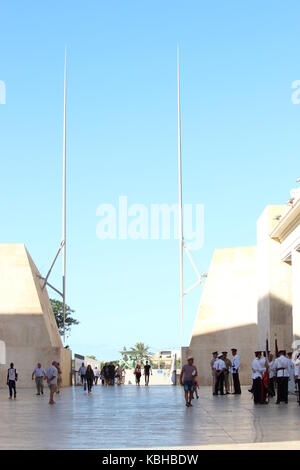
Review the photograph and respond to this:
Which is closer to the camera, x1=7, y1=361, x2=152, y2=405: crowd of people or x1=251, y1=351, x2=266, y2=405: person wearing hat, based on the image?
x1=251, y1=351, x2=266, y2=405: person wearing hat

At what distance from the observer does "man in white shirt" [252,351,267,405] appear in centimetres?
2395

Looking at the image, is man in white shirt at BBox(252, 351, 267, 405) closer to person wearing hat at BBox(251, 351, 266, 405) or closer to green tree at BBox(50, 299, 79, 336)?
person wearing hat at BBox(251, 351, 266, 405)

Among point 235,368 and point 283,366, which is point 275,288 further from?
point 283,366

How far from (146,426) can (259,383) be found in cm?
863

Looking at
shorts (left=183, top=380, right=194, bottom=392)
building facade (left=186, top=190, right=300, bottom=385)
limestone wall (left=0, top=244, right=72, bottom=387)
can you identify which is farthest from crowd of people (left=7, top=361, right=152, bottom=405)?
building facade (left=186, top=190, right=300, bottom=385)

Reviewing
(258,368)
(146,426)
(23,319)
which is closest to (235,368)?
(258,368)

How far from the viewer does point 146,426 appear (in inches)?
638

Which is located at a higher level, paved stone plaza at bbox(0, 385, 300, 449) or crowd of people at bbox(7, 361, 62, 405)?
crowd of people at bbox(7, 361, 62, 405)

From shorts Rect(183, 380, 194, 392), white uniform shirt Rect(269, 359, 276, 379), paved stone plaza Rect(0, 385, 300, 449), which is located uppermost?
white uniform shirt Rect(269, 359, 276, 379)

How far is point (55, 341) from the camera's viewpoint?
4581 cm

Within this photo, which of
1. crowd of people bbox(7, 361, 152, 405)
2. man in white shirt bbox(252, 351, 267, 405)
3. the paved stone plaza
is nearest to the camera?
the paved stone plaza

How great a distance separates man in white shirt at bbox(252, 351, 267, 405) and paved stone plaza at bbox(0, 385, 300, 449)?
3.31ft
